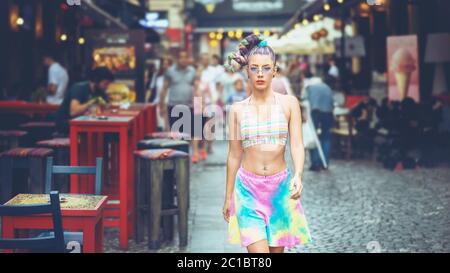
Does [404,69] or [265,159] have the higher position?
[404,69]

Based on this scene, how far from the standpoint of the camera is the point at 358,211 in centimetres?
A: 1046

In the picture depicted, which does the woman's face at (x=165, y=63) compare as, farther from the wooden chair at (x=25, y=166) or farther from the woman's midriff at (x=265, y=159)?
the woman's midriff at (x=265, y=159)

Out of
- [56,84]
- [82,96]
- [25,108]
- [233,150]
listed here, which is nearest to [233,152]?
[233,150]

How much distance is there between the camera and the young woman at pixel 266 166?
537 cm

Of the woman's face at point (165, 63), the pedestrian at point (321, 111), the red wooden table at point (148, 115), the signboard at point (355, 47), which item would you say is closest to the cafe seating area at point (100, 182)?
the red wooden table at point (148, 115)

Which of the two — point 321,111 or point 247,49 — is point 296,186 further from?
point 321,111

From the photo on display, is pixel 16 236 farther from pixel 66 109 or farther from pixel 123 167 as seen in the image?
pixel 66 109

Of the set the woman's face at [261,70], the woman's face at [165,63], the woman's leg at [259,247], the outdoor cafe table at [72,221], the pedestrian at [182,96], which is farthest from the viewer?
the woman's face at [165,63]

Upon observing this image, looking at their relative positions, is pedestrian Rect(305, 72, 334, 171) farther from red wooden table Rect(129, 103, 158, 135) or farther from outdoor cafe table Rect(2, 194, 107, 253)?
outdoor cafe table Rect(2, 194, 107, 253)

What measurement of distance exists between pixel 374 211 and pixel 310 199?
1339 mm

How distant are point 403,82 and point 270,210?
1119 centimetres

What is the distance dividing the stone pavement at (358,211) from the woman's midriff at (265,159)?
3.01m

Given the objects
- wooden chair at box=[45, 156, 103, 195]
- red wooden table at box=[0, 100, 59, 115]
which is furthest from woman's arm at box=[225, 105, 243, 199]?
red wooden table at box=[0, 100, 59, 115]

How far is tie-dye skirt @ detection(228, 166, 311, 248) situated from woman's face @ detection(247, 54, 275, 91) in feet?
1.96
